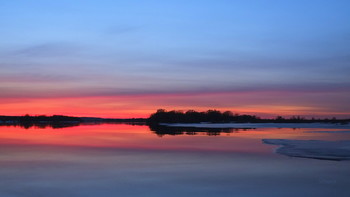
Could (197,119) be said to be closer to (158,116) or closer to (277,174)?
(158,116)

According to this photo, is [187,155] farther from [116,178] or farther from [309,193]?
[309,193]

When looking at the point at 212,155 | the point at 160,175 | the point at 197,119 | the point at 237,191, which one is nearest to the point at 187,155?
the point at 212,155

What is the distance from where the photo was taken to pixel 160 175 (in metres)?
10.1

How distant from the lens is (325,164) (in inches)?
484

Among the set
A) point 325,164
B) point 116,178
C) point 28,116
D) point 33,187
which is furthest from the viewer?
point 28,116

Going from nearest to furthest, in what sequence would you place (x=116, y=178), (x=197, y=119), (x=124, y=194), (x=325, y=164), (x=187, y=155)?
(x=124, y=194) → (x=116, y=178) → (x=325, y=164) → (x=187, y=155) → (x=197, y=119)

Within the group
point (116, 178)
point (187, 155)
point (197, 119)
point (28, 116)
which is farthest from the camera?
point (28, 116)

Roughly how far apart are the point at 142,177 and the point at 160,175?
579mm

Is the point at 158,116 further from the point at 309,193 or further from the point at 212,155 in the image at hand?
the point at 309,193

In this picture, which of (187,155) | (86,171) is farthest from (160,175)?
(187,155)

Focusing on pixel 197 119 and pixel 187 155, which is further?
pixel 197 119

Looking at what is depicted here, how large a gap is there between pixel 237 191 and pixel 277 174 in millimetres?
2684

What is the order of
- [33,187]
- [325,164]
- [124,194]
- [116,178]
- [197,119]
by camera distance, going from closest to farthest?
[124,194], [33,187], [116,178], [325,164], [197,119]

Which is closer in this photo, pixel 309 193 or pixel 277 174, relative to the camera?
pixel 309 193
